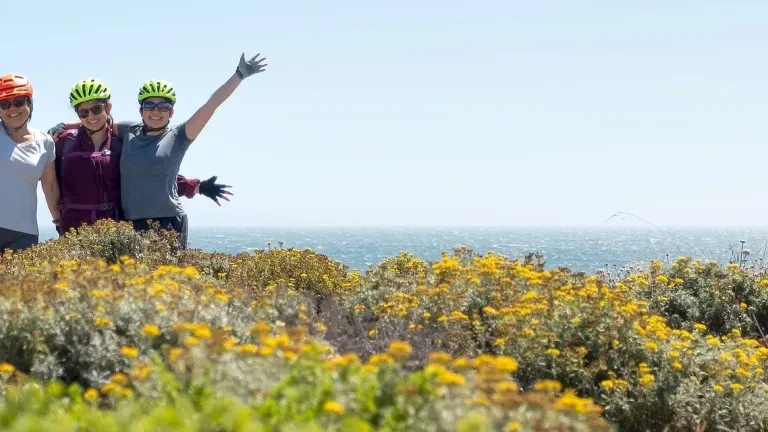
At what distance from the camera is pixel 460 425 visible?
2939 mm

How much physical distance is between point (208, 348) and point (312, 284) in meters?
5.27

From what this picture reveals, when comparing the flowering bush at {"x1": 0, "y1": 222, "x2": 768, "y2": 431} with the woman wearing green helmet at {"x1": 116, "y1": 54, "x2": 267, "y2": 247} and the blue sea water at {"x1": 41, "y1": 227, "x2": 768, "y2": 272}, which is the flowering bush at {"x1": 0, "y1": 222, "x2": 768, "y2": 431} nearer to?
the woman wearing green helmet at {"x1": 116, "y1": 54, "x2": 267, "y2": 247}

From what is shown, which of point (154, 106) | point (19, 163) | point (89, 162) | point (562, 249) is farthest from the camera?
point (562, 249)

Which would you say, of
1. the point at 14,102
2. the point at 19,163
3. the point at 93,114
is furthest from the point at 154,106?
the point at 19,163

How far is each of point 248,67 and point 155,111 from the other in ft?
3.34

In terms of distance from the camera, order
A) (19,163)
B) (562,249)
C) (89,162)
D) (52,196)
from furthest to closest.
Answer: (562,249) → (52,196) → (89,162) → (19,163)

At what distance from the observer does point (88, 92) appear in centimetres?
882

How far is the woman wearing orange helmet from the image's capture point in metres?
8.30

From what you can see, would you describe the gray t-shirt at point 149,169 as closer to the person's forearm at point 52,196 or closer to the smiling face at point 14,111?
the person's forearm at point 52,196

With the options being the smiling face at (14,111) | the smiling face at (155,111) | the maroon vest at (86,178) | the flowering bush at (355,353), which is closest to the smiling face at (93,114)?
the maroon vest at (86,178)

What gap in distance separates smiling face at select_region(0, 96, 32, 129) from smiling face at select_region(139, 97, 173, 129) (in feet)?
3.59

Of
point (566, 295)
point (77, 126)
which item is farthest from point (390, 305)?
point (77, 126)

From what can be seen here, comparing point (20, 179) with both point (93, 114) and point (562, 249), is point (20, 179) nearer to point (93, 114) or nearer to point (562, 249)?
point (93, 114)

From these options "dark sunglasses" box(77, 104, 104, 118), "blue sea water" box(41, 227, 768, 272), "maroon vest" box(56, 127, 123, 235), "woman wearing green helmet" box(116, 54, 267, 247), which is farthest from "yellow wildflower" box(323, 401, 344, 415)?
"dark sunglasses" box(77, 104, 104, 118)
